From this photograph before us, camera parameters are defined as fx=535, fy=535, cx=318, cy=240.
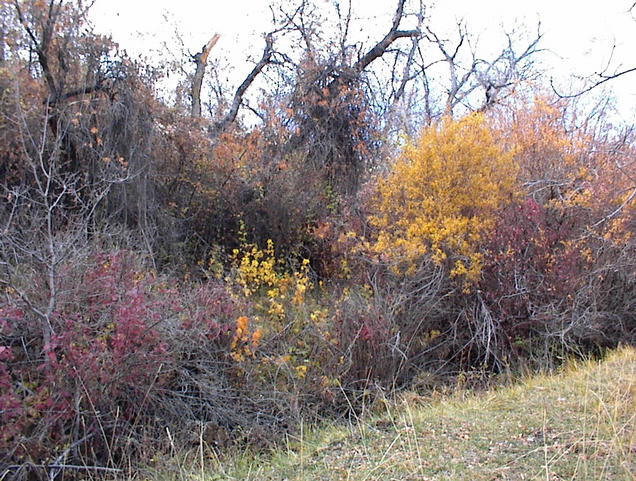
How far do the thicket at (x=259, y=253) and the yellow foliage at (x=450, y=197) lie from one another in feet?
0.11

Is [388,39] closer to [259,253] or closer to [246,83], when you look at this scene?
[246,83]

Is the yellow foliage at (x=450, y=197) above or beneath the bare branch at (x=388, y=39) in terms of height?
beneath

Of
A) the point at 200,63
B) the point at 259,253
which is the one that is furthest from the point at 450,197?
the point at 200,63

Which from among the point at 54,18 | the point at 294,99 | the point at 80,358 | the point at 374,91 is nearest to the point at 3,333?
the point at 80,358

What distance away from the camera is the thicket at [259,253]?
486 centimetres

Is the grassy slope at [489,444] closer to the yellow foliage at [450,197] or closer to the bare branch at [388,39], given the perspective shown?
the yellow foliage at [450,197]

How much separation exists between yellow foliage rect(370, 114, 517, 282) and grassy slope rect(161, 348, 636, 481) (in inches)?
107

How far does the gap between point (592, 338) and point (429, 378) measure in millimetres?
2757

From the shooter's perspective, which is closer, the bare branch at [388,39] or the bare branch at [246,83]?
the bare branch at [388,39]

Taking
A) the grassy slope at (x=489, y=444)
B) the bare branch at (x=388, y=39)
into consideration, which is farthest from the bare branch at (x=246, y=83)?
the grassy slope at (x=489, y=444)

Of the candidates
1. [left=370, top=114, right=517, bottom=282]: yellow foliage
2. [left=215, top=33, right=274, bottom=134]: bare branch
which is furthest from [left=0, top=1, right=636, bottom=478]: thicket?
[left=215, top=33, right=274, bottom=134]: bare branch

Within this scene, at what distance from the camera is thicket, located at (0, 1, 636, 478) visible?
15.9 feet

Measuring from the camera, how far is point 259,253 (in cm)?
890

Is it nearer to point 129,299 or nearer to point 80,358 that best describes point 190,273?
point 129,299
